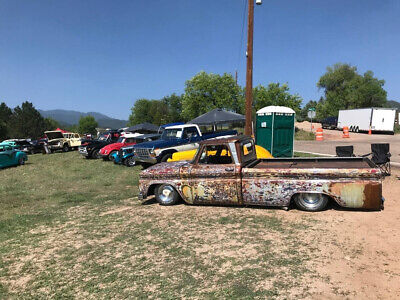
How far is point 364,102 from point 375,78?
561 centimetres

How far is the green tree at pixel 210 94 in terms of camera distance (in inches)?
1837

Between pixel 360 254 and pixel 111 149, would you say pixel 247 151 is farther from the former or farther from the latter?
pixel 111 149

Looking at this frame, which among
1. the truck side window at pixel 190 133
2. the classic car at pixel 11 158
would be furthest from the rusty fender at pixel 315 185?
the classic car at pixel 11 158

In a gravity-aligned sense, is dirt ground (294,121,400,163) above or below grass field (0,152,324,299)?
below

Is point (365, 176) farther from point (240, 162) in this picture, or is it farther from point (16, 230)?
point (16, 230)

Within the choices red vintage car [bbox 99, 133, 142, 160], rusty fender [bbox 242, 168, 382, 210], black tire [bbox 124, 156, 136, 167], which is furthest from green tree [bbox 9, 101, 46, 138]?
rusty fender [bbox 242, 168, 382, 210]

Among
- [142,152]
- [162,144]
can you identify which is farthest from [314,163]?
[142,152]

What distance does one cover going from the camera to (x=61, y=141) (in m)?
23.5

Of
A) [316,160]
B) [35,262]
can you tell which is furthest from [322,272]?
[35,262]

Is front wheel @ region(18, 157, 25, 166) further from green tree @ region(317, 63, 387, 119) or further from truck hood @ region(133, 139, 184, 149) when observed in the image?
green tree @ region(317, 63, 387, 119)

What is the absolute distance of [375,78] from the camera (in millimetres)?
57062

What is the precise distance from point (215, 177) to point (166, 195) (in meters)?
1.48

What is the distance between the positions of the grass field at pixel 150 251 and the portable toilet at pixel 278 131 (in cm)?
732

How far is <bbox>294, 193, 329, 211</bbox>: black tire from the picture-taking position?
5.48 metres
